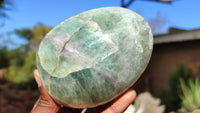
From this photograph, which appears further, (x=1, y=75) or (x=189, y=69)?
(x=1, y=75)

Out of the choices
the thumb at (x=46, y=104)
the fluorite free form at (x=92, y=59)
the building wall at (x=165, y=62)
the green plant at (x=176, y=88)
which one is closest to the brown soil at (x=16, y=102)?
the building wall at (x=165, y=62)

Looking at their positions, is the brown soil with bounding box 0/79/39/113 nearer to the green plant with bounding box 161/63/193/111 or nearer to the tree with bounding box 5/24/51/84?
the tree with bounding box 5/24/51/84

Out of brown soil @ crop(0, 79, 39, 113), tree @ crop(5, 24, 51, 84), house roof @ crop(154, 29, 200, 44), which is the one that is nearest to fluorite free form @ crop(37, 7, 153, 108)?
house roof @ crop(154, 29, 200, 44)

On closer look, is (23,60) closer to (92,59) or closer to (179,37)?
(179,37)

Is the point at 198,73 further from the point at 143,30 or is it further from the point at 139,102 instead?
the point at 143,30

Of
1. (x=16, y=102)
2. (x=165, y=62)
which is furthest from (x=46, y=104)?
(x=16, y=102)

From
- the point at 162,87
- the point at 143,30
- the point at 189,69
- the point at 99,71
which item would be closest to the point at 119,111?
the point at 99,71
